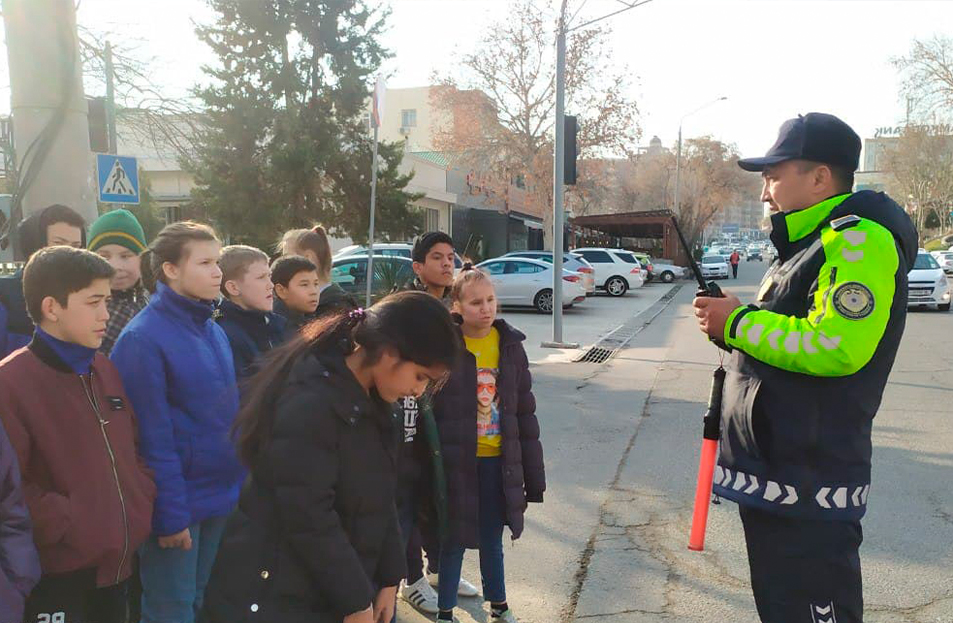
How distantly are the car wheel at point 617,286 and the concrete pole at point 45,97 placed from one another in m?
21.2

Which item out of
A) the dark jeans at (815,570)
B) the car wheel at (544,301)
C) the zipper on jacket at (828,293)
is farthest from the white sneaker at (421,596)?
the car wheel at (544,301)

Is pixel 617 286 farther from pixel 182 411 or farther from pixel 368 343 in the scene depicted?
pixel 368 343

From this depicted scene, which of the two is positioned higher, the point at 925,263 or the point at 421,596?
the point at 925,263

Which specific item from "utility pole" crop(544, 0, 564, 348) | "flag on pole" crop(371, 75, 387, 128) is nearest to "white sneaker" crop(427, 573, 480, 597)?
"flag on pole" crop(371, 75, 387, 128)

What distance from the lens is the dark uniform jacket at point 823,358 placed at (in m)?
1.96

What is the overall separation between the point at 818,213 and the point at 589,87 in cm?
3160

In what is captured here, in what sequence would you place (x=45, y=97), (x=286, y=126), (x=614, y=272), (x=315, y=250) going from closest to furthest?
(x=315, y=250) < (x=45, y=97) < (x=286, y=126) < (x=614, y=272)

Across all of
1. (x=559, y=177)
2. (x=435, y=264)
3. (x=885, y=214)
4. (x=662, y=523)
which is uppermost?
(x=559, y=177)

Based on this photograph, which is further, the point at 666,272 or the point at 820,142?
the point at 666,272

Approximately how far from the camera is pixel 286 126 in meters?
22.3

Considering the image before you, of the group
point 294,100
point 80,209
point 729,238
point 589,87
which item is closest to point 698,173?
point 589,87

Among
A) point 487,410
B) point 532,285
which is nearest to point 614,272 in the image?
point 532,285

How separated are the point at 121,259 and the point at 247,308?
1.97 feet

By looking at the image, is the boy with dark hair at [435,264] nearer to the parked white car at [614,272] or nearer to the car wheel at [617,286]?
the parked white car at [614,272]
